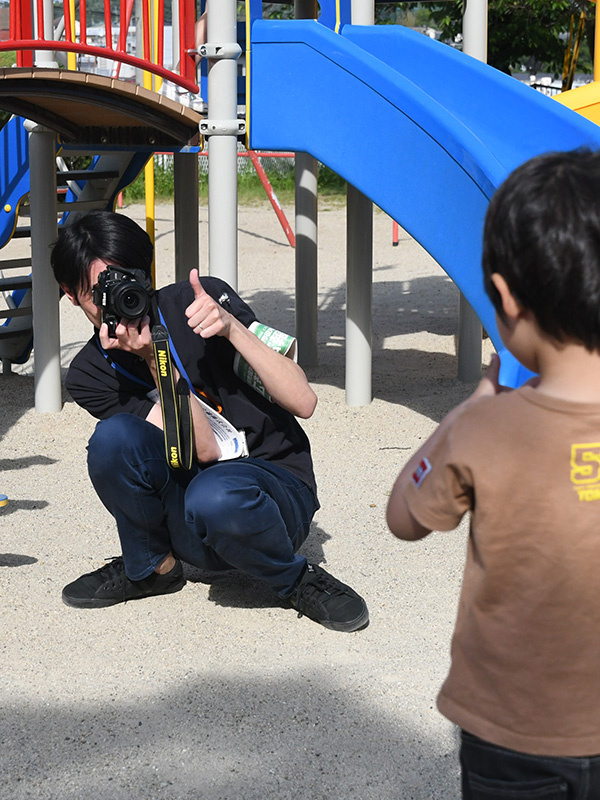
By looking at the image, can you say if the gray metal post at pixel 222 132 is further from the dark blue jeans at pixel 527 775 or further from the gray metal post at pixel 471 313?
the dark blue jeans at pixel 527 775

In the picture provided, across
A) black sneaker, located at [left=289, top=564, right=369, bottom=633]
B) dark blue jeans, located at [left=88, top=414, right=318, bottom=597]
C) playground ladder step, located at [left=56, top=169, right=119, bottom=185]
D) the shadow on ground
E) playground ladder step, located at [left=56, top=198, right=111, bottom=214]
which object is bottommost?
the shadow on ground

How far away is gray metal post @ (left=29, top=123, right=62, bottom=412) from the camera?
209 inches

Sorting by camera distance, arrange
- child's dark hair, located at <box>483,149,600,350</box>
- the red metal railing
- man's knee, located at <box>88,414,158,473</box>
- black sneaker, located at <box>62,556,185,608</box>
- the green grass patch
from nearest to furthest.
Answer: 1. child's dark hair, located at <box>483,149,600,350</box>
2. man's knee, located at <box>88,414,158,473</box>
3. black sneaker, located at <box>62,556,185,608</box>
4. the red metal railing
5. the green grass patch

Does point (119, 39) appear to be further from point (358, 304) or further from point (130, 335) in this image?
point (130, 335)

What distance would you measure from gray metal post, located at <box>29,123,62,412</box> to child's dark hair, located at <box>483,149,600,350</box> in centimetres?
434

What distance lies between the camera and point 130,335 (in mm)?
2604

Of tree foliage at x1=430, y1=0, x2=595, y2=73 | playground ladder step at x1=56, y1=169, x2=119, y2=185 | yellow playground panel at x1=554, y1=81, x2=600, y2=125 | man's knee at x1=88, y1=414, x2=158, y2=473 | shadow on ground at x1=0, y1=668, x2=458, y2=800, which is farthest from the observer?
tree foliage at x1=430, y1=0, x2=595, y2=73

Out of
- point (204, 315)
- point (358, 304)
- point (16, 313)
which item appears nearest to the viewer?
point (204, 315)

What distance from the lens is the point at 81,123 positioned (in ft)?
17.6

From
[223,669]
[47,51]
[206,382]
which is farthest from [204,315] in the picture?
[47,51]

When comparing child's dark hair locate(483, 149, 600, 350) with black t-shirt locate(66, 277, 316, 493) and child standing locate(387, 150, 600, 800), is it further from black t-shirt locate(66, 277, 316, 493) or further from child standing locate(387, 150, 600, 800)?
black t-shirt locate(66, 277, 316, 493)

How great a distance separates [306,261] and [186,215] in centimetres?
77

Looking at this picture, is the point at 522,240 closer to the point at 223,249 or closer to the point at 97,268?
the point at 97,268

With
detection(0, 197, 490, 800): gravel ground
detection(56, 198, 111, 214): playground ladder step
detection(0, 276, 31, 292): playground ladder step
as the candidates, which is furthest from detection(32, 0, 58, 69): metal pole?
detection(0, 197, 490, 800): gravel ground
